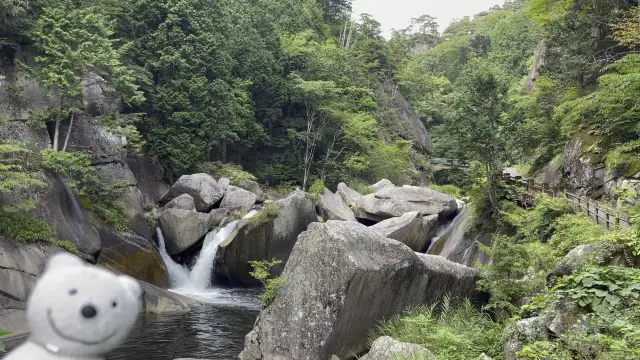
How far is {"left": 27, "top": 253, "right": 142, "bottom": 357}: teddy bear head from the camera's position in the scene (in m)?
2.70

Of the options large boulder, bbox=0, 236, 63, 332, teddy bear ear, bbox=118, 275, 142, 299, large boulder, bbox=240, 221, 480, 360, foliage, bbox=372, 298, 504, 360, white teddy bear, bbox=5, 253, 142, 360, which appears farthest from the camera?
large boulder, bbox=0, 236, 63, 332

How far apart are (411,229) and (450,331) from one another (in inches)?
479

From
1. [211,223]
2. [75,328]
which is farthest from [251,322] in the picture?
[75,328]

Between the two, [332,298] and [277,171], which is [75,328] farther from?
[277,171]

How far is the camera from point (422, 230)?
21281 mm

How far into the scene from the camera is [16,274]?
12.6 metres

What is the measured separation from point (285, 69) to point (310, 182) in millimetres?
8251

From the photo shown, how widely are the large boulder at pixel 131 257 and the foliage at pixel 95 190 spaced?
74 cm

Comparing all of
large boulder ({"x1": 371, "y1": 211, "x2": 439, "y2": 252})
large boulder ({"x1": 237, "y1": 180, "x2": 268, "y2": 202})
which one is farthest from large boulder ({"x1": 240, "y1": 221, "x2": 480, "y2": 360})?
large boulder ({"x1": 237, "y1": 180, "x2": 268, "y2": 202})

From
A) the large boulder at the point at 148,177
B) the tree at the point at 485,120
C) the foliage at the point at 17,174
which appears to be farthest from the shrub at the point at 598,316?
the large boulder at the point at 148,177

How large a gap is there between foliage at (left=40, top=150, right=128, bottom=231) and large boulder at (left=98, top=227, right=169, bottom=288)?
0.74 m

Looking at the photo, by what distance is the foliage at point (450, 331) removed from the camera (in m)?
7.65

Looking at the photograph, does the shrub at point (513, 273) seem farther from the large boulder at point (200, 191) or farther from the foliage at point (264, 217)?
the large boulder at point (200, 191)

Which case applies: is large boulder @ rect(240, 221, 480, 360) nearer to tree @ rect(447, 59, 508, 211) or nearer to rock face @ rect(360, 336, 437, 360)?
rock face @ rect(360, 336, 437, 360)
